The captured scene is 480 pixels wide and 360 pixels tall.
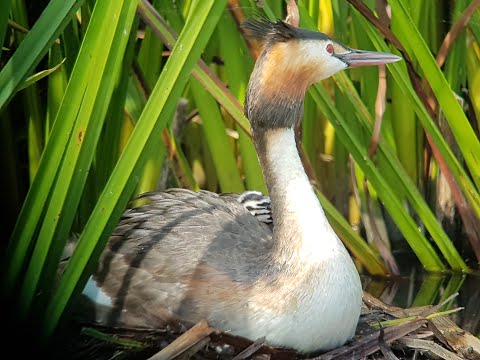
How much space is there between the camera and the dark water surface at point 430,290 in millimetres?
4434

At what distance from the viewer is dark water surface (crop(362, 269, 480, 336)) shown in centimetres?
443

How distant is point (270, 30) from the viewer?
11.5 feet

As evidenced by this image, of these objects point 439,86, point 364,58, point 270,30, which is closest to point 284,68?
point 270,30

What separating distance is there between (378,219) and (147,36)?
4.80 ft

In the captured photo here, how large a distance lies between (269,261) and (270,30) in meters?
0.81

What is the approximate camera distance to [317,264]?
3393mm

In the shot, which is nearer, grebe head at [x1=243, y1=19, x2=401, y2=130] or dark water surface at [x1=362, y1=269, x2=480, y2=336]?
grebe head at [x1=243, y1=19, x2=401, y2=130]

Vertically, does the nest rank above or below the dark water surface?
above

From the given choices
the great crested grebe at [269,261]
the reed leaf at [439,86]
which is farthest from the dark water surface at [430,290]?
the great crested grebe at [269,261]

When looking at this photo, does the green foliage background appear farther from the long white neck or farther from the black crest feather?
the long white neck

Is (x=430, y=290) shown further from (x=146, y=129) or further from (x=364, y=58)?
(x=146, y=129)

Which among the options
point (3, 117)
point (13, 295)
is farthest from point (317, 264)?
point (3, 117)

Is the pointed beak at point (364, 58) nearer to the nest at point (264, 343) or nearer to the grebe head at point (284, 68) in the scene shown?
the grebe head at point (284, 68)

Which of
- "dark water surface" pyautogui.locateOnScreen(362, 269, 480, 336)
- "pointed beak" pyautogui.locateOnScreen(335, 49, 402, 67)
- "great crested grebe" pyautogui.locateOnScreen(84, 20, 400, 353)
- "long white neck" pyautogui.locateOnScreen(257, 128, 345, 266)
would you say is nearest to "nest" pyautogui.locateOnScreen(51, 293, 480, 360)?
"great crested grebe" pyautogui.locateOnScreen(84, 20, 400, 353)
